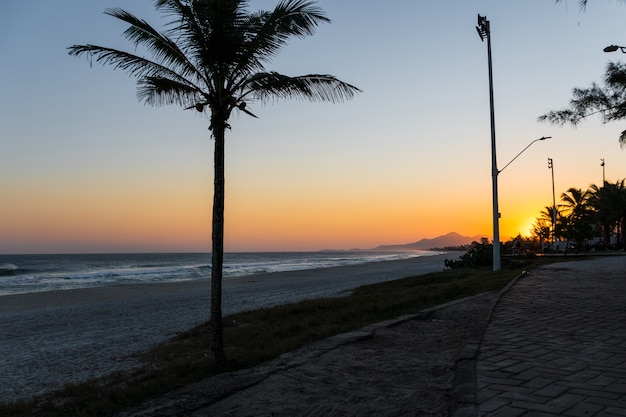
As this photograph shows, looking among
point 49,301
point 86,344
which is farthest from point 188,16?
point 49,301

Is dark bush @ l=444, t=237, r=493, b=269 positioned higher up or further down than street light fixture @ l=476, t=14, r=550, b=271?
further down

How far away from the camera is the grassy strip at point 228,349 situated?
5.95 meters

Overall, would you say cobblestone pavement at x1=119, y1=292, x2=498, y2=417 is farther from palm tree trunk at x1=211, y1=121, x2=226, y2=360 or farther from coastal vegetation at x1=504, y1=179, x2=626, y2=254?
coastal vegetation at x1=504, y1=179, x2=626, y2=254

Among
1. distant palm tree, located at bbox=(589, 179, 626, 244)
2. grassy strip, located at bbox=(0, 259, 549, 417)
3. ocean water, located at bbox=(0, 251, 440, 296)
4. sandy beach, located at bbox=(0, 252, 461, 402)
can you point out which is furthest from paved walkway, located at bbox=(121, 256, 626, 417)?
distant palm tree, located at bbox=(589, 179, 626, 244)

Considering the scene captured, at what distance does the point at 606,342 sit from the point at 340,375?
11.9 ft

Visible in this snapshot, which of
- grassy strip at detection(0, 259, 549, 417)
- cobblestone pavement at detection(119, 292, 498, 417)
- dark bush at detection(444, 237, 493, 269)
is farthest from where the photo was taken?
dark bush at detection(444, 237, 493, 269)

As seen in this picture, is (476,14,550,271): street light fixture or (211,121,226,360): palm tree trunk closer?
(211,121,226,360): palm tree trunk

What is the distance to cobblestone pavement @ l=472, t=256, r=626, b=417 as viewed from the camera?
168 inches

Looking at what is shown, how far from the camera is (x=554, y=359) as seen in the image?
19.2ft

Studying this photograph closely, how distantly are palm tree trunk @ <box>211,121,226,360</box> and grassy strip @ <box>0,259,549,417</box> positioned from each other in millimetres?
364

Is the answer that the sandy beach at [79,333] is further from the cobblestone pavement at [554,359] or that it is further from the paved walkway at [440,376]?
the cobblestone pavement at [554,359]

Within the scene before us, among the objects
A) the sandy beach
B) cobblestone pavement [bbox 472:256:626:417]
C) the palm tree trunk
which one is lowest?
the sandy beach

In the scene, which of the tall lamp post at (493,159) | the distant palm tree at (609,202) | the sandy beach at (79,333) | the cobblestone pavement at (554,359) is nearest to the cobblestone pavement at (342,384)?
the cobblestone pavement at (554,359)

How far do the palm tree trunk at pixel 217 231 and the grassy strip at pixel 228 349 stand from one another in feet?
1.19
